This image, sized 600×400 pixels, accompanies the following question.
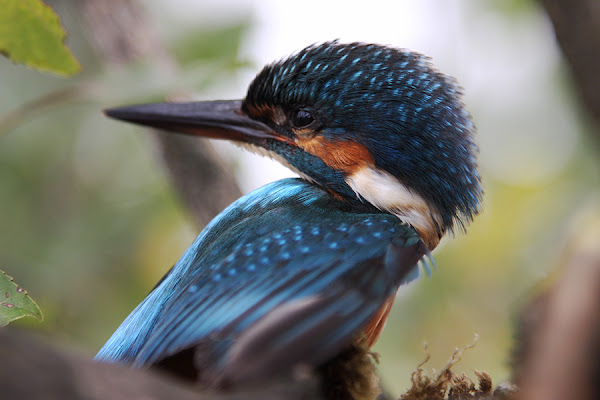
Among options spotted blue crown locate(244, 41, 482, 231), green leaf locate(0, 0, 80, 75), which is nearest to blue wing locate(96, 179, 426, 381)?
spotted blue crown locate(244, 41, 482, 231)

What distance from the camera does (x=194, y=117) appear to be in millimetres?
2426

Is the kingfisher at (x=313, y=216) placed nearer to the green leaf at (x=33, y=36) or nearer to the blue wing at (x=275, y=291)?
the blue wing at (x=275, y=291)

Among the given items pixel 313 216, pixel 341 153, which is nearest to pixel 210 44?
pixel 341 153

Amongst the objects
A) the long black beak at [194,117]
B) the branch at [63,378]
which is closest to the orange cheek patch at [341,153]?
the long black beak at [194,117]

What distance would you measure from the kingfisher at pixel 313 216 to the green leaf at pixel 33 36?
65 cm

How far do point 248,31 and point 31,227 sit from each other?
69.2 inches

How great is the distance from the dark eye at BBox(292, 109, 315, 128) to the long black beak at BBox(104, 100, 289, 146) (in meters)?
0.22

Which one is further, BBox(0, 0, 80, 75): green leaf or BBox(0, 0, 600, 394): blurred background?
BBox(0, 0, 600, 394): blurred background

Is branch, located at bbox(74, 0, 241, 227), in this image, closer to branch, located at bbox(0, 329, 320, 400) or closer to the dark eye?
the dark eye

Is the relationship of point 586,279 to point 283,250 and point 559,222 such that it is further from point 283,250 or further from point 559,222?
point 559,222

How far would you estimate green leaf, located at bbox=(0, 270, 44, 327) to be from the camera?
1.40 metres

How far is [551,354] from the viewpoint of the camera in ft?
3.18

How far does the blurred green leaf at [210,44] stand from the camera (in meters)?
3.32

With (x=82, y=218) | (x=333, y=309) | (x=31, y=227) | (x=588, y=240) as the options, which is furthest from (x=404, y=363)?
(x=588, y=240)
